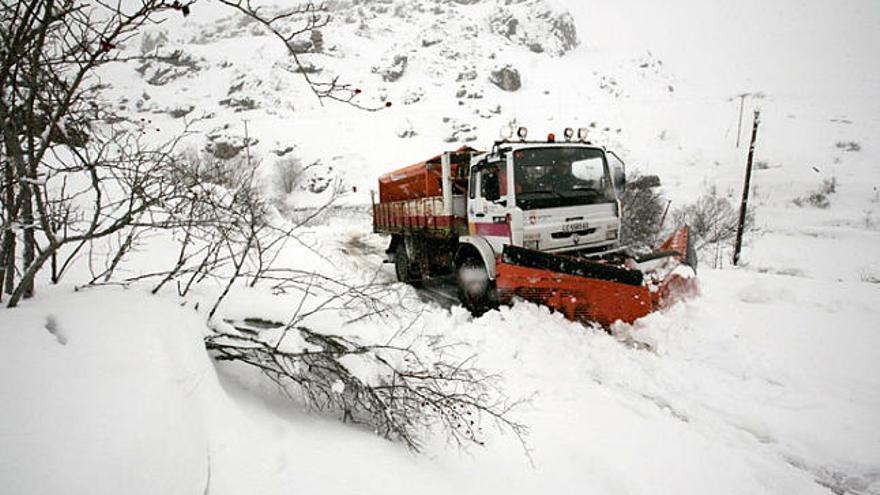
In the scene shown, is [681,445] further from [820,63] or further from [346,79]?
[820,63]

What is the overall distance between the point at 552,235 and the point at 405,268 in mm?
4671

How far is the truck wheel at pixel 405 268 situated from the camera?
9312mm

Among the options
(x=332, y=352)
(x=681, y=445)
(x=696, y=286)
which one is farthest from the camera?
(x=696, y=286)

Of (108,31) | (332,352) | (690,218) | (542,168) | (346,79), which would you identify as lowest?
(690,218)

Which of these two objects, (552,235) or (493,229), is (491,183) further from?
(552,235)

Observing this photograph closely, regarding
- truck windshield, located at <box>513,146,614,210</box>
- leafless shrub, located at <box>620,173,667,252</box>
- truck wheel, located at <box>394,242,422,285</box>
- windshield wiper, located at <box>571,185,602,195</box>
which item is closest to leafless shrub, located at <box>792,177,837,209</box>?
leafless shrub, located at <box>620,173,667,252</box>

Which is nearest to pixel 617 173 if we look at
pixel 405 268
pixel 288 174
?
pixel 405 268

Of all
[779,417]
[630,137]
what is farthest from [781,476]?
[630,137]

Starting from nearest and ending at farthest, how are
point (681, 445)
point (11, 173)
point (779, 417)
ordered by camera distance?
point (11, 173) → point (681, 445) → point (779, 417)

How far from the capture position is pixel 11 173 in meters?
1.80

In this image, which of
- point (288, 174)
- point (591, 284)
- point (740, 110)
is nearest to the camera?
point (591, 284)

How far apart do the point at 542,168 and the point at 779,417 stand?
384 cm

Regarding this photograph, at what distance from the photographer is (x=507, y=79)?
49.1 m

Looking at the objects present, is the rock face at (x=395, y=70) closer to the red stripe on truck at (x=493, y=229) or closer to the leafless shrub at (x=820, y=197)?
the leafless shrub at (x=820, y=197)
